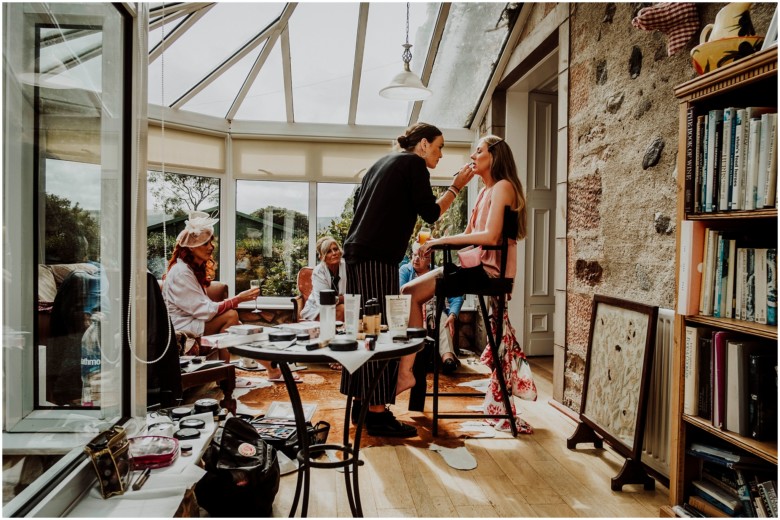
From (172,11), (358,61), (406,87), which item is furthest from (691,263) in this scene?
(358,61)

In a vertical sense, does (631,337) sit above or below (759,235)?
below

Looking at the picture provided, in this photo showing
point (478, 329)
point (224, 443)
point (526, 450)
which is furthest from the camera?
point (478, 329)

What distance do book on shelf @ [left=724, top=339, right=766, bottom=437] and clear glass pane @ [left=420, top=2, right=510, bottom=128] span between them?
146 inches

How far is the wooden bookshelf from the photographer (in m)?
1.64

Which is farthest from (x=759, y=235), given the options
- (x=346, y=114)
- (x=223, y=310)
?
(x=346, y=114)

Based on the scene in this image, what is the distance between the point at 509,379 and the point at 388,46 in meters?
3.39

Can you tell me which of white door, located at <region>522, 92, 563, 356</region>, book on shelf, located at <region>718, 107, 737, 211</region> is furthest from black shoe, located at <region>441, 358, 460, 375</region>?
book on shelf, located at <region>718, 107, 737, 211</region>

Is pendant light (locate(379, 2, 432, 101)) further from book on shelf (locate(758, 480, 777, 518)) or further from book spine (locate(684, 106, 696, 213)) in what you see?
book on shelf (locate(758, 480, 777, 518))

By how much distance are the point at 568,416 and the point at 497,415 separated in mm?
597

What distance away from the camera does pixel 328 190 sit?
20.4 ft

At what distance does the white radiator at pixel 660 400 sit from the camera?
93.1 inches

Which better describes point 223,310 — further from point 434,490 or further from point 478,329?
point 478,329

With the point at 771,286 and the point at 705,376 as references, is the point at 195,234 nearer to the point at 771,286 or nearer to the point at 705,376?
the point at 705,376

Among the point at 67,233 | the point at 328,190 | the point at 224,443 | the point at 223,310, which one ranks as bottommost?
the point at 224,443
